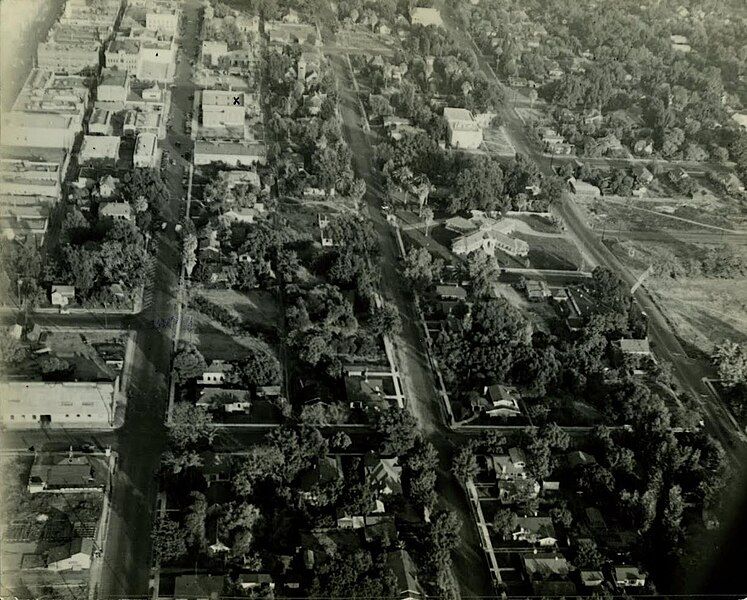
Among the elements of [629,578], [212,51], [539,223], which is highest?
[629,578]

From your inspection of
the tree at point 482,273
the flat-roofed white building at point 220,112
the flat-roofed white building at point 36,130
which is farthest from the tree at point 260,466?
the flat-roofed white building at point 220,112

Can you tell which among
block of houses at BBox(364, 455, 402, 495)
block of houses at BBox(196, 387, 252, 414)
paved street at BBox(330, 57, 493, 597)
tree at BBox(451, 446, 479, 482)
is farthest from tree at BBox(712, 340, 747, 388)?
block of houses at BBox(196, 387, 252, 414)

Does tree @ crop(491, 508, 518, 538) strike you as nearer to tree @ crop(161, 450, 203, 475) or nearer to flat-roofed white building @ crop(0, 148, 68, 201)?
tree @ crop(161, 450, 203, 475)

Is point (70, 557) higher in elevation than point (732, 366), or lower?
lower

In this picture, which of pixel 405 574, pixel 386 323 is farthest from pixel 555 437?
pixel 386 323

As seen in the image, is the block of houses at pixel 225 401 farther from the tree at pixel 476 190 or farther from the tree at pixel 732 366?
the tree at pixel 732 366

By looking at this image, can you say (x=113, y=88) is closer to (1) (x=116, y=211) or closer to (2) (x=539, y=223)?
(1) (x=116, y=211)

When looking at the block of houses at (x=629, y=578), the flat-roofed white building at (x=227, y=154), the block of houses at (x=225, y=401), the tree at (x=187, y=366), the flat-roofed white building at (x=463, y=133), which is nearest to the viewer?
the block of houses at (x=629, y=578)
